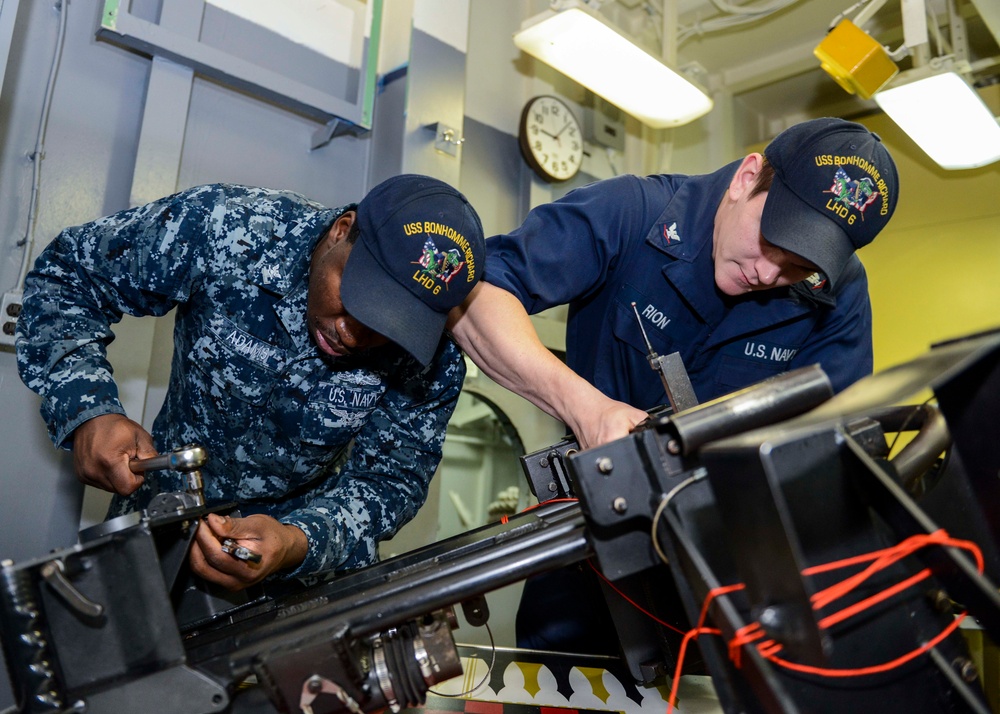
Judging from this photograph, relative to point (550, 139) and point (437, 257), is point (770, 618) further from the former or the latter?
point (550, 139)

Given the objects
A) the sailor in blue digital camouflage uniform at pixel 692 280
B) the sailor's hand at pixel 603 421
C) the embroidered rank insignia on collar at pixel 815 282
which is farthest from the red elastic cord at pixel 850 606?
the embroidered rank insignia on collar at pixel 815 282

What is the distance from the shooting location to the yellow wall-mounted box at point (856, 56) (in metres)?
2.72

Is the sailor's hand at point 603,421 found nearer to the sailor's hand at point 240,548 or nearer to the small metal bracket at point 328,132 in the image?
the sailor's hand at point 240,548

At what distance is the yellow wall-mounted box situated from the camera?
2723 millimetres

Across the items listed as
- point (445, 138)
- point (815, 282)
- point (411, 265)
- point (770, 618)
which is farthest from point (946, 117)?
point (770, 618)

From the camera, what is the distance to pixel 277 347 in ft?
4.63

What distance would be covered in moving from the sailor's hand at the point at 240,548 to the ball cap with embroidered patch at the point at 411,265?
35 cm

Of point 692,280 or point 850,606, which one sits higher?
point 692,280

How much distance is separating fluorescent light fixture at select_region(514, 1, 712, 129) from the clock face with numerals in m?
0.20

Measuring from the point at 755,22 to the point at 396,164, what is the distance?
2.21 m

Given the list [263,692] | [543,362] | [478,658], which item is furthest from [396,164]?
[263,692]

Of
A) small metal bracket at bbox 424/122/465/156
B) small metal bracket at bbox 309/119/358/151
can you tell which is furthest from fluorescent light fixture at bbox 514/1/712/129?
small metal bracket at bbox 309/119/358/151

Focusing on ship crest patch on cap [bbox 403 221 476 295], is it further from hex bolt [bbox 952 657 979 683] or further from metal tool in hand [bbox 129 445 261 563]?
hex bolt [bbox 952 657 979 683]

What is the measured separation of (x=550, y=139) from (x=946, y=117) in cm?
158
